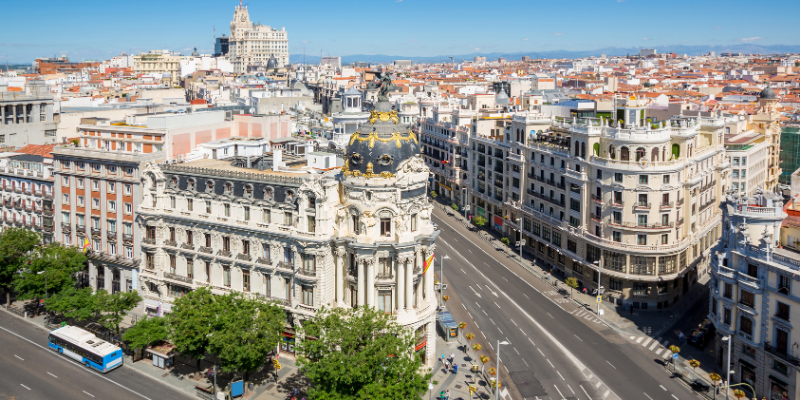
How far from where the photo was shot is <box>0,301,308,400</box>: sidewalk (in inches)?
2926

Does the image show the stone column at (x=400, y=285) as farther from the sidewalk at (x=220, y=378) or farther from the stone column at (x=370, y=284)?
the sidewalk at (x=220, y=378)

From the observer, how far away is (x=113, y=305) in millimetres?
82562

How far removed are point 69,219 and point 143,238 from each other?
17372 mm

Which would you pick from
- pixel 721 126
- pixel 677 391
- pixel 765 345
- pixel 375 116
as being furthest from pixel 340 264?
pixel 721 126

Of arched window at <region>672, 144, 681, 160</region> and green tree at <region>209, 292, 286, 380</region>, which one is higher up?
arched window at <region>672, 144, 681, 160</region>

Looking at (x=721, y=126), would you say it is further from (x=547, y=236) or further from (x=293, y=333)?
(x=293, y=333)

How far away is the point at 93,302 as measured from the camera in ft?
276

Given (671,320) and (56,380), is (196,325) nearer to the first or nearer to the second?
(56,380)

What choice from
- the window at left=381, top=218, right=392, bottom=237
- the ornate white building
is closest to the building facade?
the ornate white building

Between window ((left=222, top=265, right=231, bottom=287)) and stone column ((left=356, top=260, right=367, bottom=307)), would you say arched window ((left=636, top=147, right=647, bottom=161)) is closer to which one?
stone column ((left=356, top=260, right=367, bottom=307))

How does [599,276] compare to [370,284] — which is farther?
[599,276]

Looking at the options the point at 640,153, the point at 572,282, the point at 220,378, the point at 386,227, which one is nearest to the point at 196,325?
the point at 220,378

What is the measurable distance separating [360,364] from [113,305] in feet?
119

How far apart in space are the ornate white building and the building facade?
3343cm
